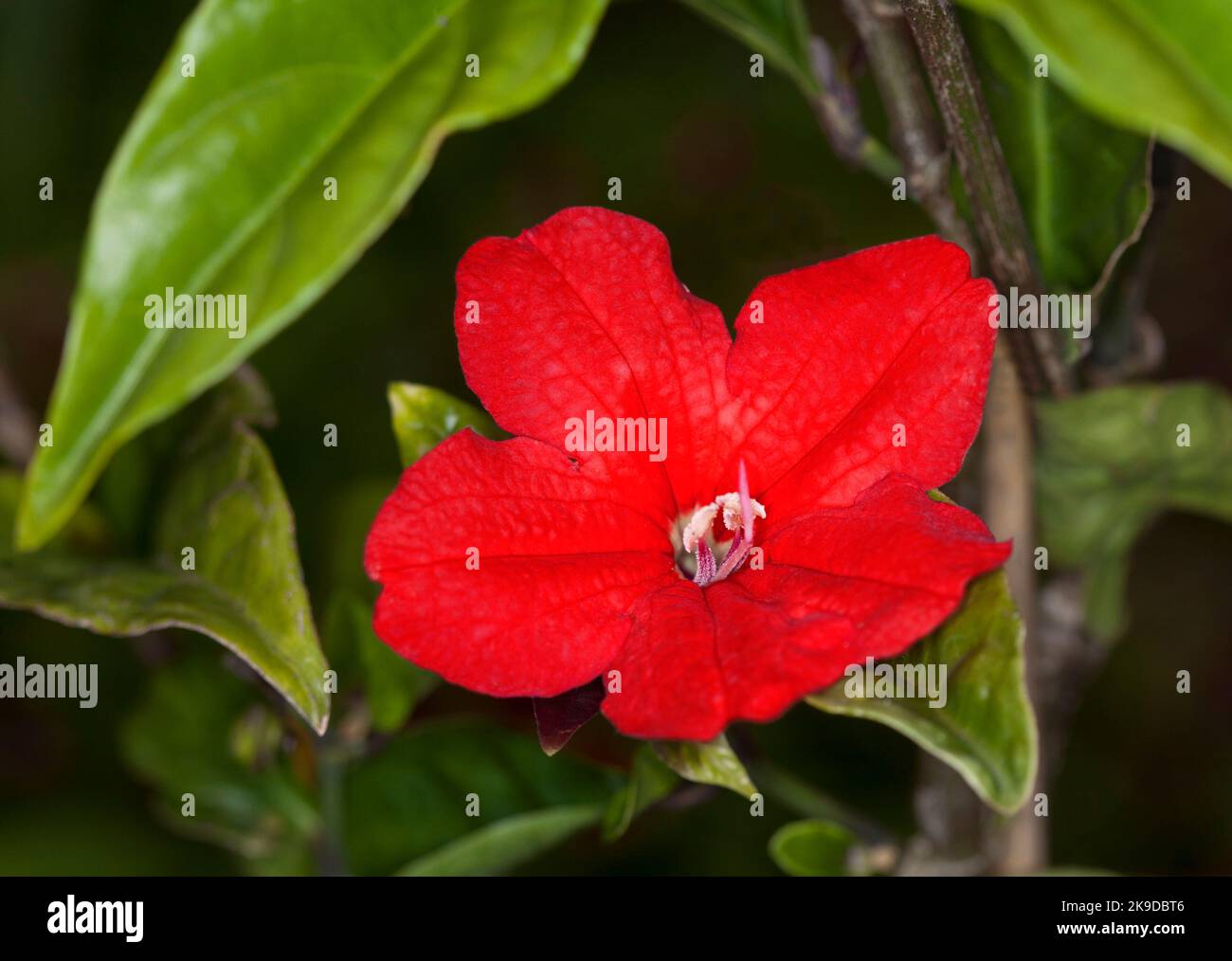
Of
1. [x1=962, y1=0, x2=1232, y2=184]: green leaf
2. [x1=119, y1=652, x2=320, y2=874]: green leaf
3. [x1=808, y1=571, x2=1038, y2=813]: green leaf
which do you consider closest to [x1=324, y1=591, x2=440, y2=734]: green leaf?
[x1=119, y1=652, x2=320, y2=874]: green leaf

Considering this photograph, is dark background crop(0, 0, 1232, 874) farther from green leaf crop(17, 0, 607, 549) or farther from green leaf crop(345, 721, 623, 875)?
green leaf crop(17, 0, 607, 549)

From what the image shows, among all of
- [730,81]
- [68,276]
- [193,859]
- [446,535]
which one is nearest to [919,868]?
[446,535]

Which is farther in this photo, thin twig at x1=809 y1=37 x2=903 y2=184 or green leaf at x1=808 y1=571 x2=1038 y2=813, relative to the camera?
thin twig at x1=809 y1=37 x2=903 y2=184

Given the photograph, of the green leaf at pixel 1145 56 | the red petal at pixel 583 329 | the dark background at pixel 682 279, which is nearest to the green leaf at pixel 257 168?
the red petal at pixel 583 329

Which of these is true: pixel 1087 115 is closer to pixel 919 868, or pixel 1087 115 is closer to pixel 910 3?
pixel 910 3

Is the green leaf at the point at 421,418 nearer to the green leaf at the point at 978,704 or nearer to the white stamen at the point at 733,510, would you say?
the white stamen at the point at 733,510

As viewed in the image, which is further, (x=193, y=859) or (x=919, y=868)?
(x=193, y=859)

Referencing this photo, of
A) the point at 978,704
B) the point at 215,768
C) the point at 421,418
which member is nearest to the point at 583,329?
the point at 421,418

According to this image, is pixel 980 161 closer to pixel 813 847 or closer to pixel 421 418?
pixel 421 418
